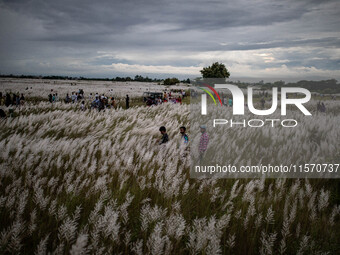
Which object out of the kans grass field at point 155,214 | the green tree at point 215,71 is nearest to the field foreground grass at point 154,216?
the kans grass field at point 155,214

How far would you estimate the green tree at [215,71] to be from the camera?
239ft

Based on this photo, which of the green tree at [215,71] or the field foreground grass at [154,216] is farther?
the green tree at [215,71]

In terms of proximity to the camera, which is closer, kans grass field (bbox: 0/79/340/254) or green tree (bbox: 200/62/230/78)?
kans grass field (bbox: 0/79/340/254)

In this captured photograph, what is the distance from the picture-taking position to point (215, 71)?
73875mm

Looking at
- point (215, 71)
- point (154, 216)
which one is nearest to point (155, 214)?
point (154, 216)

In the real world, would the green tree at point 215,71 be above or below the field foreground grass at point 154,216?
above

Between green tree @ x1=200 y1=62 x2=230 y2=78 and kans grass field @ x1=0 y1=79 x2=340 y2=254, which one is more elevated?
green tree @ x1=200 y1=62 x2=230 y2=78

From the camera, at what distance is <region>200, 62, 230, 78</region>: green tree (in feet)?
239

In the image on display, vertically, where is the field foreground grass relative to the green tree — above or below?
below

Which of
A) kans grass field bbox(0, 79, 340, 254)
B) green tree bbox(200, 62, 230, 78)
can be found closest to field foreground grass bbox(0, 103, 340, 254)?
kans grass field bbox(0, 79, 340, 254)

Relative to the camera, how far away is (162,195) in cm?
361

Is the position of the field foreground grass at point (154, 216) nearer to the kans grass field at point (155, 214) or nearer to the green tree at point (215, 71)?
the kans grass field at point (155, 214)

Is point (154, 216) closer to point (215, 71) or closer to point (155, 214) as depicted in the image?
point (155, 214)

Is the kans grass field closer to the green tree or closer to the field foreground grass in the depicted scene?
the field foreground grass
